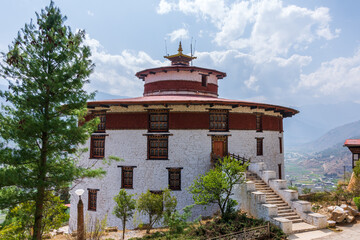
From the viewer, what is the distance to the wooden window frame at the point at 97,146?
2019 cm

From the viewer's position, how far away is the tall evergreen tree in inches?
392

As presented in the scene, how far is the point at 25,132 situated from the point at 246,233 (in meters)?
10.3

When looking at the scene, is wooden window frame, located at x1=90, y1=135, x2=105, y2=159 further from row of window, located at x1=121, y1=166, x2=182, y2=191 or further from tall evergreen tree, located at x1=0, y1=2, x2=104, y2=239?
tall evergreen tree, located at x1=0, y1=2, x2=104, y2=239

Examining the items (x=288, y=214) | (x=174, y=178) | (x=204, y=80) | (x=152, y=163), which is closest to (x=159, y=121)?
(x=152, y=163)

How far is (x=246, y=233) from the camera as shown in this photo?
1204 centimetres

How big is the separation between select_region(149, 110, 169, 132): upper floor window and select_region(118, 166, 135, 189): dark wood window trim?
3.31m

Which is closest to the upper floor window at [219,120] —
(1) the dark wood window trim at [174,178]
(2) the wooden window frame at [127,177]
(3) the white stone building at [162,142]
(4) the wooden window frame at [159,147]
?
(3) the white stone building at [162,142]

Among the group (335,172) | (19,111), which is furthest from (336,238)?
(335,172)

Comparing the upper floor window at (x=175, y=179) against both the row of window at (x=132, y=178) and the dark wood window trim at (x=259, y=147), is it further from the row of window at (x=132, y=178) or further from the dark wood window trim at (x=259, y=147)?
the dark wood window trim at (x=259, y=147)

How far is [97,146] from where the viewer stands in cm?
2042

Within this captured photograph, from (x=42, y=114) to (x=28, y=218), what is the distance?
423 cm

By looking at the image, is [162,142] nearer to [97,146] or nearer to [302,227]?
[97,146]

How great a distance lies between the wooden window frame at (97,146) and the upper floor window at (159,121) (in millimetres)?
4028

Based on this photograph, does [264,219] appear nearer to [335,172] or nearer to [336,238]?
[336,238]
